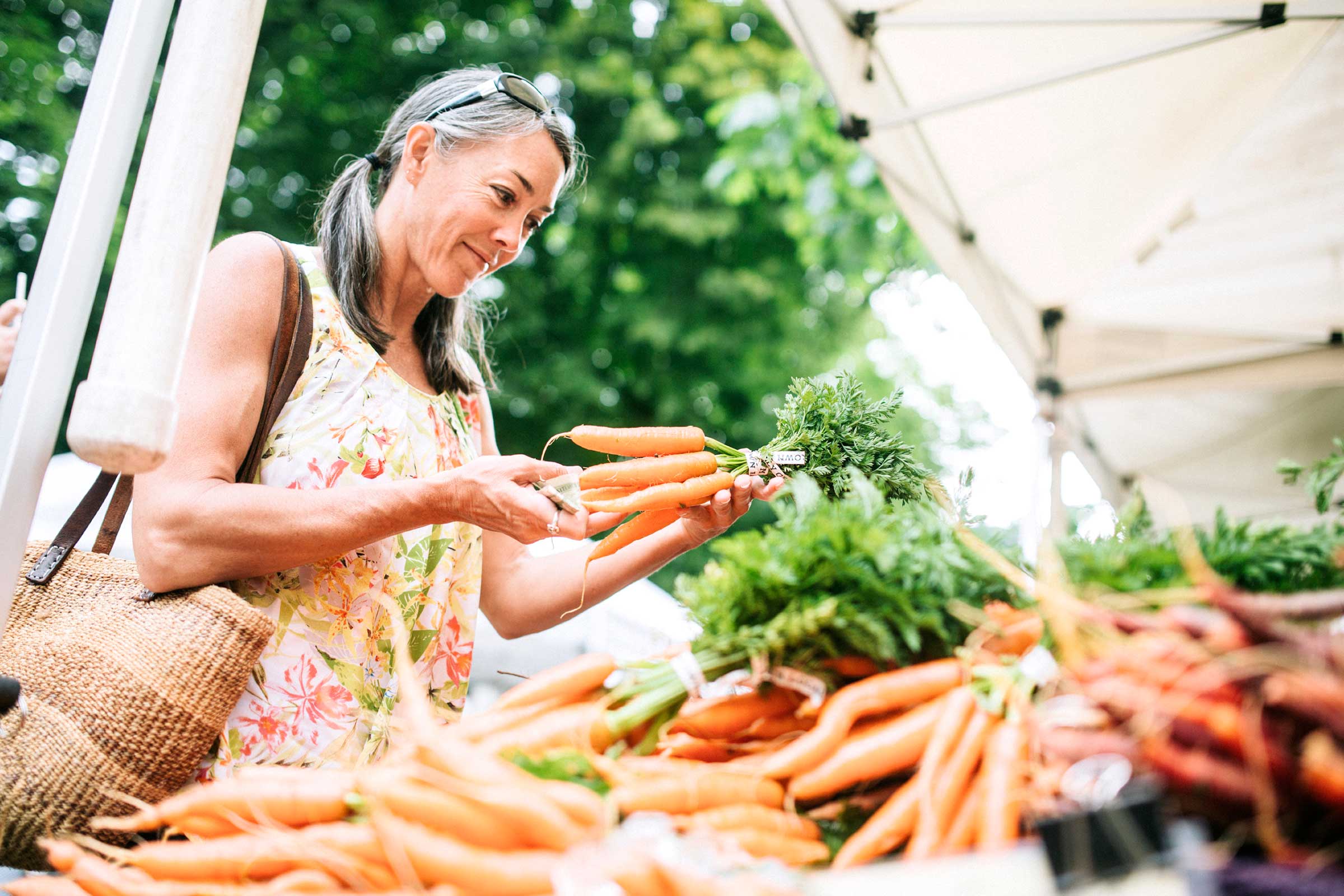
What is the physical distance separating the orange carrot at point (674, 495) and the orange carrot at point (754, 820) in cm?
86

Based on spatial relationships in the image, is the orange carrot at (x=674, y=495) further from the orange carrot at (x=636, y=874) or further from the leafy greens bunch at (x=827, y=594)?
the orange carrot at (x=636, y=874)

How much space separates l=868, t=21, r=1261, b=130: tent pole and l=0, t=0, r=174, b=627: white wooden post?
7.65 feet

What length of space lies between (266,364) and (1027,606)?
1.23 metres

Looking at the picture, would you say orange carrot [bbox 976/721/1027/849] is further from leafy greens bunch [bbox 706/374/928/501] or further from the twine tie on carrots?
leafy greens bunch [bbox 706/374/928/501]

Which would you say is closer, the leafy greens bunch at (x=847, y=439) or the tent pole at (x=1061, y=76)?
the leafy greens bunch at (x=847, y=439)

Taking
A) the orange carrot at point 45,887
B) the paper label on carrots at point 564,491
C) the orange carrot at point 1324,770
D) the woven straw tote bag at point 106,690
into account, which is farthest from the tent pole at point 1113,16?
the orange carrot at point 45,887

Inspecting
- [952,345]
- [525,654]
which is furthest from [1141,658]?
[952,345]

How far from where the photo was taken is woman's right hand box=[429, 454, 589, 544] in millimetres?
1567

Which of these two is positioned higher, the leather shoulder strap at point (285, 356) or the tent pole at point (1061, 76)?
the tent pole at point (1061, 76)

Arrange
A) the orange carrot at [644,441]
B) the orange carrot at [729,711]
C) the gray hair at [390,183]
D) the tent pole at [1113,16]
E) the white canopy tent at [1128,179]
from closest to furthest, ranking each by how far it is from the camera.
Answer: the orange carrot at [729,711], the gray hair at [390,183], the orange carrot at [644,441], the tent pole at [1113,16], the white canopy tent at [1128,179]

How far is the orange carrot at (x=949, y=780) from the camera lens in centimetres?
105

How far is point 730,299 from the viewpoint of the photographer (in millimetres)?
7781

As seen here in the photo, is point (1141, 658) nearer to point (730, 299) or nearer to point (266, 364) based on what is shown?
point (266, 364)

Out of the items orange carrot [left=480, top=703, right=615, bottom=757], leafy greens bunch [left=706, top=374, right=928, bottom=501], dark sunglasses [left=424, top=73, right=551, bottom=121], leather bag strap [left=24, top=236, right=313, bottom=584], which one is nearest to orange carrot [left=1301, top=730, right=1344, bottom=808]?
orange carrot [left=480, top=703, right=615, bottom=757]
